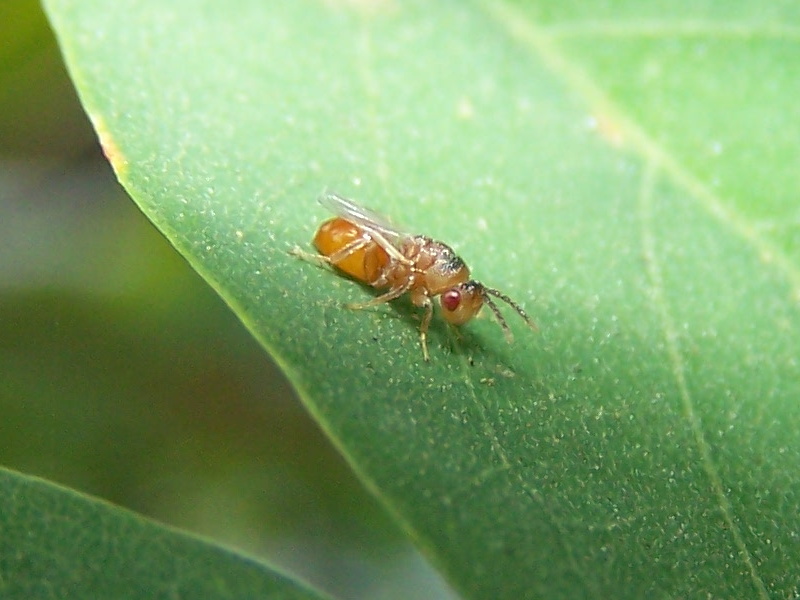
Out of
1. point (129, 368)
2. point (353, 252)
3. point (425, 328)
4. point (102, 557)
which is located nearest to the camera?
point (102, 557)

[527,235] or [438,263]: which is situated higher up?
[527,235]

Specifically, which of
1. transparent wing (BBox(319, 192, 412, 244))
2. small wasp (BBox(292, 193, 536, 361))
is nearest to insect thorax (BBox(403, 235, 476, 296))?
small wasp (BBox(292, 193, 536, 361))

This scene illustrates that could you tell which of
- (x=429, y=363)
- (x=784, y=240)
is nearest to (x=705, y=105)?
(x=784, y=240)

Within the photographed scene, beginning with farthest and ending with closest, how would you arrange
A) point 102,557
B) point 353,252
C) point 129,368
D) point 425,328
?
point 129,368
point 353,252
point 425,328
point 102,557

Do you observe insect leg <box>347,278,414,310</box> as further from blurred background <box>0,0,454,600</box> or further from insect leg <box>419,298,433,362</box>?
blurred background <box>0,0,454,600</box>

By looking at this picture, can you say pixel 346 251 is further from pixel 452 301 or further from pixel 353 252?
pixel 452 301

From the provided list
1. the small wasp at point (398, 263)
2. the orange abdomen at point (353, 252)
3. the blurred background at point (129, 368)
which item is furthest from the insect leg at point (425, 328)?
the blurred background at point (129, 368)

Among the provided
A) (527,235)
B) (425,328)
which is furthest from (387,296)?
(527,235)
